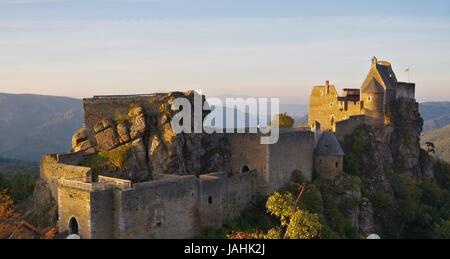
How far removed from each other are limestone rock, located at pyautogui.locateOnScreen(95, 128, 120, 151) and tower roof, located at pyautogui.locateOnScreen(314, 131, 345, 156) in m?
17.7

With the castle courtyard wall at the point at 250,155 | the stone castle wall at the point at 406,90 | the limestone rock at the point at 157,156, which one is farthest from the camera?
the stone castle wall at the point at 406,90

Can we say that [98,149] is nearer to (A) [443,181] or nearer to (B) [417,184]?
(B) [417,184]

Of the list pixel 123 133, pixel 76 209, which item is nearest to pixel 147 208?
pixel 76 209

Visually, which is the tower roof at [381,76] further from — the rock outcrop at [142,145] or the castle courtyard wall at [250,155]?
the rock outcrop at [142,145]

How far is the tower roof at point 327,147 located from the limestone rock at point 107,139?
17671 millimetres

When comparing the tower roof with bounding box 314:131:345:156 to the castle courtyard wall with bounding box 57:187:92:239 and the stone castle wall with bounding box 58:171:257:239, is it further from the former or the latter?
the castle courtyard wall with bounding box 57:187:92:239

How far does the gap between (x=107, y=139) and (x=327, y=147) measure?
19036 millimetres

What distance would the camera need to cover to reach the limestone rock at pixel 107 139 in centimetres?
3475

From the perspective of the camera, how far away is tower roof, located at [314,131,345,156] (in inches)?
1721

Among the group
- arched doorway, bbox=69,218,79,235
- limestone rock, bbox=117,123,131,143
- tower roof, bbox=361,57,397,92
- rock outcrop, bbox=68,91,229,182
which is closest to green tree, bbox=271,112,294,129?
tower roof, bbox=361,57,397,92

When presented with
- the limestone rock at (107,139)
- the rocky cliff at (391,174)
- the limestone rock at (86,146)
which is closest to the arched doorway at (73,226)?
the limestone rock at (107,139)
